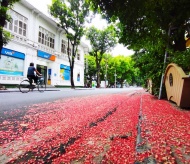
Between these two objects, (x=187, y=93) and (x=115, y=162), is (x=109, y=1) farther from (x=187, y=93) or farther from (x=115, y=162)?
(x=115, y=162)

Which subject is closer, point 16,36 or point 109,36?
point 16,36

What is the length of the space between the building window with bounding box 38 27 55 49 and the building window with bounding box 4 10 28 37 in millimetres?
2890

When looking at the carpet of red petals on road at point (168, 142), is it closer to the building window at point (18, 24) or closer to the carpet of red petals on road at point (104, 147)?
the carpet of red petals on road at point (104, 147)

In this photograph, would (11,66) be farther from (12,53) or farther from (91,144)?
(91,144)

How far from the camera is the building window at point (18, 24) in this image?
18.7m

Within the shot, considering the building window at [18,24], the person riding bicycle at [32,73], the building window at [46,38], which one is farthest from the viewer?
the building window at [46,38]

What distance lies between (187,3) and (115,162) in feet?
12.8

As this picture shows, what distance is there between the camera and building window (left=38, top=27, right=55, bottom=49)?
2355 centimetres

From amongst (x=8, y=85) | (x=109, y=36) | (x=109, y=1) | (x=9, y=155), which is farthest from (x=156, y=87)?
(x=109, y=36)

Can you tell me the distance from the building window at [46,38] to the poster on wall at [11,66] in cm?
510

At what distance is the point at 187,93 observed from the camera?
4.33 m

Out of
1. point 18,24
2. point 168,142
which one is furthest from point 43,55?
point 168,142

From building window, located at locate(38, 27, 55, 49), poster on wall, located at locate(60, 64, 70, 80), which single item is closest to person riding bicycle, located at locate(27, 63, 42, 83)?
building window, located at locate(38, 27, 55, 49)

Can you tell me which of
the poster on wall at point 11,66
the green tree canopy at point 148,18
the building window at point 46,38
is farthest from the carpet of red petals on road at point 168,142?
the building window at point 46,38
